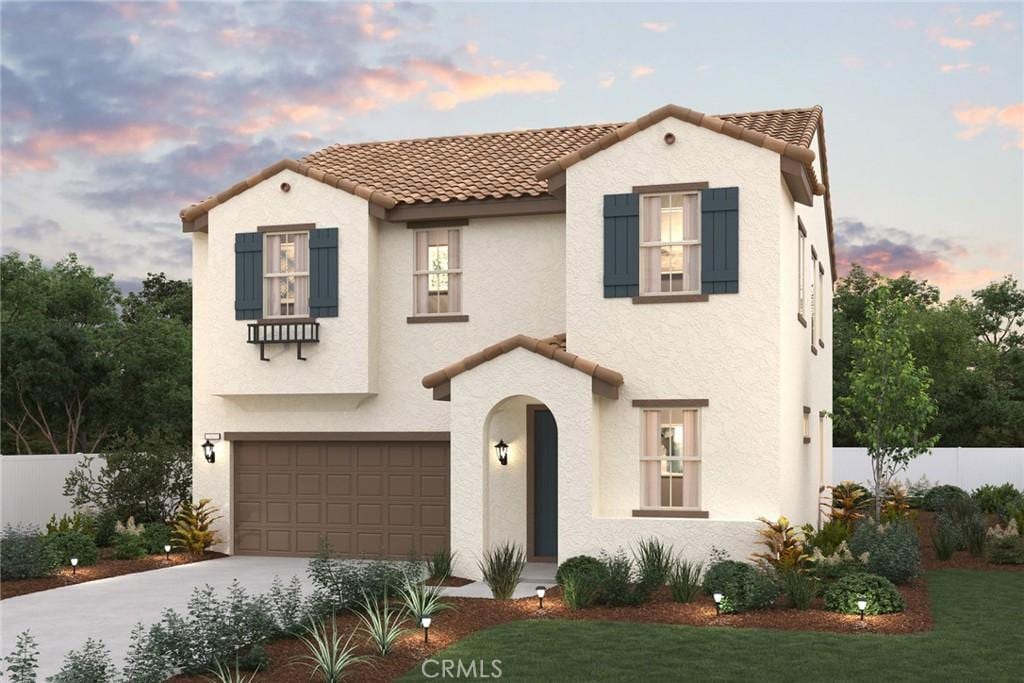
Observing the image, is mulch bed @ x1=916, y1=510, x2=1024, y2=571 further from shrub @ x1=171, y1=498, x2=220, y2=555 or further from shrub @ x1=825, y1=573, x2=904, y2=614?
shrub @ x1=171, y1=498, x2=220, y2=555

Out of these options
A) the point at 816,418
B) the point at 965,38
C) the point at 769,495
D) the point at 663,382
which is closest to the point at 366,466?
the point at 663,382

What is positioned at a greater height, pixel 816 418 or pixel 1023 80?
pixel 1023 80

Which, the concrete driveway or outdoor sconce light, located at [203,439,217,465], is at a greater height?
outdoor sconce light, located at [203,439,217,465]

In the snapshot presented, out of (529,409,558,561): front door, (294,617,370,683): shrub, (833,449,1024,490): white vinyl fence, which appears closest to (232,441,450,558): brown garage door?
(529,409,558,561): front door

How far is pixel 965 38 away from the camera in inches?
1048

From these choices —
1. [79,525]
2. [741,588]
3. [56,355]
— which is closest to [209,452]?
[79,525]

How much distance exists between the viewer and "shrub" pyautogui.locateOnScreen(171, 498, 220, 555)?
20.7 meters

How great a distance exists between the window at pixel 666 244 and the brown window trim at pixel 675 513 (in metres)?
3.45

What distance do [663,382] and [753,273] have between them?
7.17 feet

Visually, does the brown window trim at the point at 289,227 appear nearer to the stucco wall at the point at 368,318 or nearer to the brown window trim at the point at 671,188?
the stucco wall at the point at 368,318

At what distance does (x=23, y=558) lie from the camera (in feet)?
57.4

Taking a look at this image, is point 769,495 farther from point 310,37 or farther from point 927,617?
point 310,37

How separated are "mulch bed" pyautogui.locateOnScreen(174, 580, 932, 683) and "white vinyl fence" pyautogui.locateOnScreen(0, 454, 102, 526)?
13217mm

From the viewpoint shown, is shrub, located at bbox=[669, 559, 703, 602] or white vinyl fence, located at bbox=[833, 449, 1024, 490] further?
white vinyl fence, located at bbox=[833, 449, 1024, 490]
